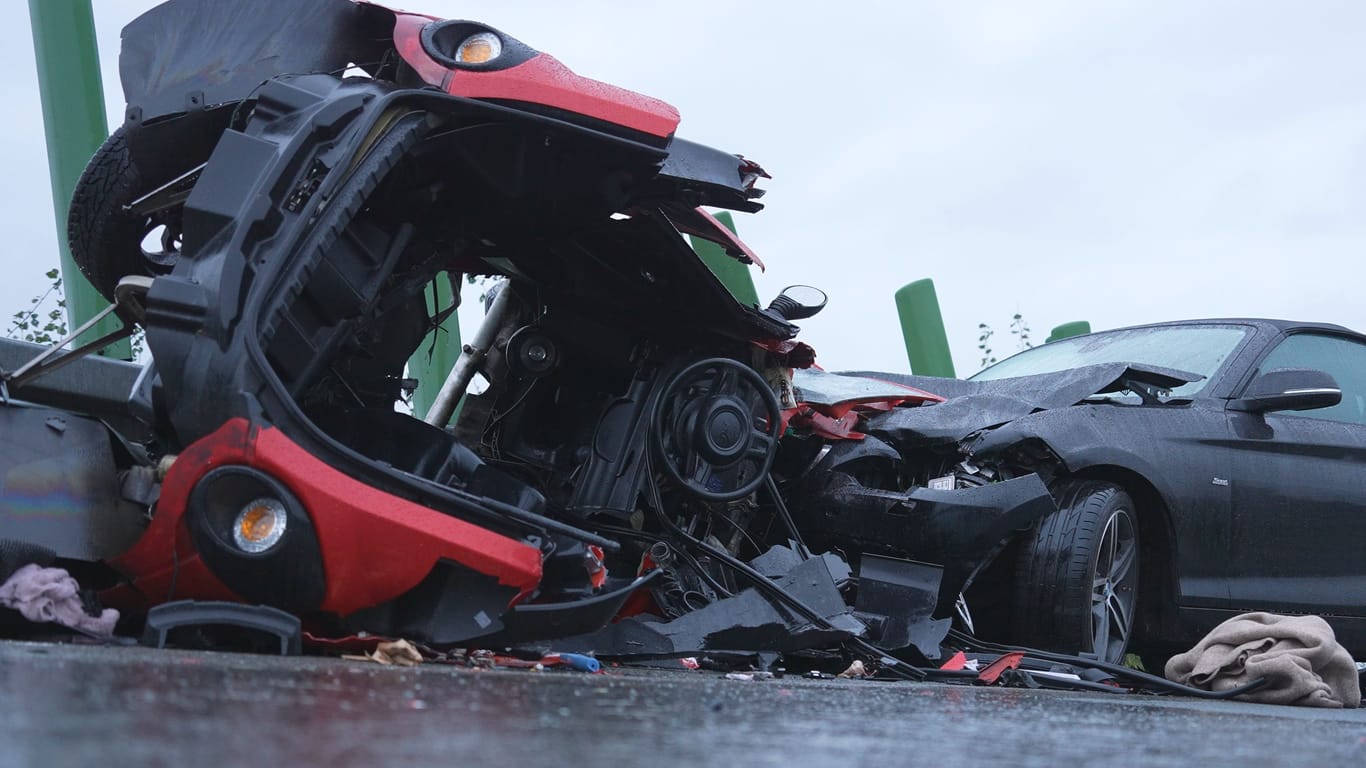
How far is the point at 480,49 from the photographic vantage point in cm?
410

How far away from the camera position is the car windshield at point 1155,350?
6215mm

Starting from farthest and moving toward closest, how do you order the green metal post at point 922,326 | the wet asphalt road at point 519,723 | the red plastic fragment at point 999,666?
the green metal post at point 922,326 < the red plastic fragment at point 999,666 < the wet asphalt road at point 519,723

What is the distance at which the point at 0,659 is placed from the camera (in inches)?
106

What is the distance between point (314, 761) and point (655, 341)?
11.5 ft

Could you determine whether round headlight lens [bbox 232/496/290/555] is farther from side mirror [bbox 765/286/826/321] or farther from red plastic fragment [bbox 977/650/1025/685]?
red plastic fragment [bbox 977/650/1025/685]

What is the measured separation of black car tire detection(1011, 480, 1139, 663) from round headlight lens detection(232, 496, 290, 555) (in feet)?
9.72

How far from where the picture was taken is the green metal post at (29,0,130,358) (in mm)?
6691

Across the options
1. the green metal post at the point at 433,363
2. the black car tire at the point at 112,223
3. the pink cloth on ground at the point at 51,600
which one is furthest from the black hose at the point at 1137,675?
the green metal post at the point at 433,363

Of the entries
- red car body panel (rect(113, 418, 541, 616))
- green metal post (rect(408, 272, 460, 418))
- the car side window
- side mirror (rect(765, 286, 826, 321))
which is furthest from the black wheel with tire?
the car side window

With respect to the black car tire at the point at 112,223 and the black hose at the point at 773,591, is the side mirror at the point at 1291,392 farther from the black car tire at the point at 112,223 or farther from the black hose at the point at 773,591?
the black car tire at the point at 112,223

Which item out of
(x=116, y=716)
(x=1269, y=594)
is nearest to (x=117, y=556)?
(x=116, y=716)

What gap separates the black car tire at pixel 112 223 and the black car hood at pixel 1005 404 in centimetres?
274

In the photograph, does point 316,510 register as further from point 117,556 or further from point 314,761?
point 314,761

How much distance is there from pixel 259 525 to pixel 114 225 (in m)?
1.63
